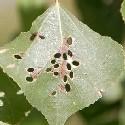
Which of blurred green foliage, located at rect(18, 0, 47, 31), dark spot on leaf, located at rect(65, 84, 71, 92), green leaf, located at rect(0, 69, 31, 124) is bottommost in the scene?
green leaf, located at rect(0, 69, 31, 124)

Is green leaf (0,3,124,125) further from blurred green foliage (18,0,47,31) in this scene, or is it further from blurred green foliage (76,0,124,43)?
blurred green foliage (76,0,124,43)

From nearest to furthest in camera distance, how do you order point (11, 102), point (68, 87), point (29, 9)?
point (68, 87) < point (11, 102) < point (29, 9)

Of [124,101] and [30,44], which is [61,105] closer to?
[30,44]

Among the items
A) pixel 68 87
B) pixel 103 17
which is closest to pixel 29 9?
pixel 103 17

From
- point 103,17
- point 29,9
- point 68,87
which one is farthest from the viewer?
point 103,17

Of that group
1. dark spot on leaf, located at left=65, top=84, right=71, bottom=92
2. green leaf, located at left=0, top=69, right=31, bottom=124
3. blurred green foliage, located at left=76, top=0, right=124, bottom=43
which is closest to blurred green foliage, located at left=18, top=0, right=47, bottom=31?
blurred green foliage, located at left=76, top=0, right=124, bottom=43

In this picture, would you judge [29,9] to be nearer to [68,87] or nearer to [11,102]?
[11,102]

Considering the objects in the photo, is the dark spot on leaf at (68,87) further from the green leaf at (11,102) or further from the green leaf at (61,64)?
the green leaf at (11,102)
